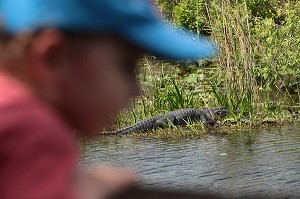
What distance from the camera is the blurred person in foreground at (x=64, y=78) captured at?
25.2 inches

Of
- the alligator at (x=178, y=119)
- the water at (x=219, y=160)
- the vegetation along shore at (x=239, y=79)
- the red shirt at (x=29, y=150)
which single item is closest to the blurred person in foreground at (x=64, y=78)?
the red shirt at (x=29, y=150)

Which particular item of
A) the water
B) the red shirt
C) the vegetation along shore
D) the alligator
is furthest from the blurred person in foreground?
the alligator

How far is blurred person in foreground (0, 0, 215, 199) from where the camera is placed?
641 millimetres

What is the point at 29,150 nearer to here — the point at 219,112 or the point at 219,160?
the point at 219,160

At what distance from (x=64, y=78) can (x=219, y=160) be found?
253 inches

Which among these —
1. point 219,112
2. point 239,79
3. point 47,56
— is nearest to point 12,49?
point 47,56

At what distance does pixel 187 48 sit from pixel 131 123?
9.97 m

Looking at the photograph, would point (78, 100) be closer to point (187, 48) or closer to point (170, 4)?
point (187, 48)

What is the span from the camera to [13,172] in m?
0.63

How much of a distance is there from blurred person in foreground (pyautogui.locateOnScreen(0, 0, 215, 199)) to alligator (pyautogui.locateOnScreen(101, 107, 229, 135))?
348 inches

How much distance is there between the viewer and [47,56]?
0.69 meters

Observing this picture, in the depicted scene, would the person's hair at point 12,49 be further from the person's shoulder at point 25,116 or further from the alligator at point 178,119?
the alligator at point 178,119

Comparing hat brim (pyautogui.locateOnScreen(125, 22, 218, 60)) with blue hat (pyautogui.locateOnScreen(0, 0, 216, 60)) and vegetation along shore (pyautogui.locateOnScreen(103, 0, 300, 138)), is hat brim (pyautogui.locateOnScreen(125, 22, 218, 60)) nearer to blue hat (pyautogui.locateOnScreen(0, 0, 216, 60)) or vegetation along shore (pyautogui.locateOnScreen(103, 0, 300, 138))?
blue hat (pyautogui.locateOnScreen(0, 0, 216, 60))

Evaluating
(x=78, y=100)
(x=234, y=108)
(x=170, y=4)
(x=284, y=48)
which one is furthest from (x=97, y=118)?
(x=170, y=4)
